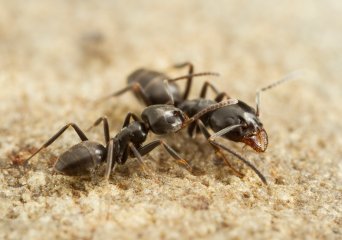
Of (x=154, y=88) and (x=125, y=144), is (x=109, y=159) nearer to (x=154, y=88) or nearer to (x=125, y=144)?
(x=125, y=144)

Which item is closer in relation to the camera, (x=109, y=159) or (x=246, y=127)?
(x=109, y=159)

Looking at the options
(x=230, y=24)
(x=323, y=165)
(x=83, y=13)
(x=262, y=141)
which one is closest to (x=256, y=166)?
(x=262, y=141)

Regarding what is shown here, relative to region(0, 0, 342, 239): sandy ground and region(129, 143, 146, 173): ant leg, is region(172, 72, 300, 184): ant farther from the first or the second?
region(129, 143, 146, 173): ant leg

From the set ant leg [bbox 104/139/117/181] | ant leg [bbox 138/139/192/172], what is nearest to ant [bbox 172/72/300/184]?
ant leg [bbox 138/139/192/172]

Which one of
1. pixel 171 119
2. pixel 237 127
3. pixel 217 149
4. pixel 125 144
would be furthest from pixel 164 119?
pixel 237 127

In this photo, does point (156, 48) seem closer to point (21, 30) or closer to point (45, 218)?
point (21, 30)

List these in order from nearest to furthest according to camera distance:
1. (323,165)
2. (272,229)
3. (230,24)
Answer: (272,229) < (323,165) < (230,24)
